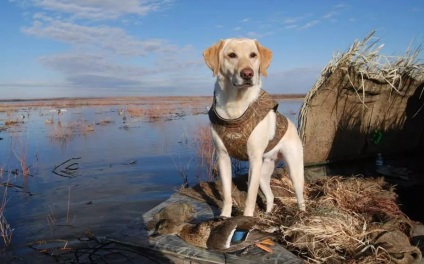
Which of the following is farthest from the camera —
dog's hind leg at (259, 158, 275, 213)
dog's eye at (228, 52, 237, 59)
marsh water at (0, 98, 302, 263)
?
marsh water at (0, 98, 302, 263)

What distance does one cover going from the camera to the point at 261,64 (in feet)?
15.5

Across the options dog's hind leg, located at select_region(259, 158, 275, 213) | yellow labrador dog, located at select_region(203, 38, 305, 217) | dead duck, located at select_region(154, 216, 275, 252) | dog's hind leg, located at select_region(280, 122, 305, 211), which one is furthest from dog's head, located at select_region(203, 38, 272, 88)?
dead duck, located at select_region(154, 216, 275, 252)

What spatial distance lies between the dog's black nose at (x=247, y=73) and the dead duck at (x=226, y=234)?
1675 mm

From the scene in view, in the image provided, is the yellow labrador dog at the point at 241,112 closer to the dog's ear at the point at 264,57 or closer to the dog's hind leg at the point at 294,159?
the dog's ear at the point at 264,57

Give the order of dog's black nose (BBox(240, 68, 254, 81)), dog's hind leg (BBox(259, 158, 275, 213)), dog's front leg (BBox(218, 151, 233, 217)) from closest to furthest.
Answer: dog's black nose (BBox(240, 68, 254, 81)), dog's front leg (BBox(218, 151, 233, 217)), dog's hind leg (BBox(259, 158, 275, 213))

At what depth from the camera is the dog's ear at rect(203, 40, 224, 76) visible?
460 cm

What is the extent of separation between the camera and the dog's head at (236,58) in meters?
4.35

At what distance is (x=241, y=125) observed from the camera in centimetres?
461

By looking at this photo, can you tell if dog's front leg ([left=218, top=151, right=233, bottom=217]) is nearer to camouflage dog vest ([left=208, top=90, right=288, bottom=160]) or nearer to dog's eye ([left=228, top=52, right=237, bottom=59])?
camouflage dog vest ([left=208, top=90, right=288, bottom=160])

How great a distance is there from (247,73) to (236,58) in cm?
42

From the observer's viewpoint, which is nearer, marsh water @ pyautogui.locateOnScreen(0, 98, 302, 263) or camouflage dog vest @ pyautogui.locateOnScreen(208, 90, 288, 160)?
camouflage dog vest @ pyautogui.locateOnScreen(208, 90, 288, 160)

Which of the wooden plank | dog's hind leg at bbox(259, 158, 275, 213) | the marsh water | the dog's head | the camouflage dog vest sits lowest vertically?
the marsh water

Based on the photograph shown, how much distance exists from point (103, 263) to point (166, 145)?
33.8ft

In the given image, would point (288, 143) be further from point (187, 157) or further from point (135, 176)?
point (187, 157)
